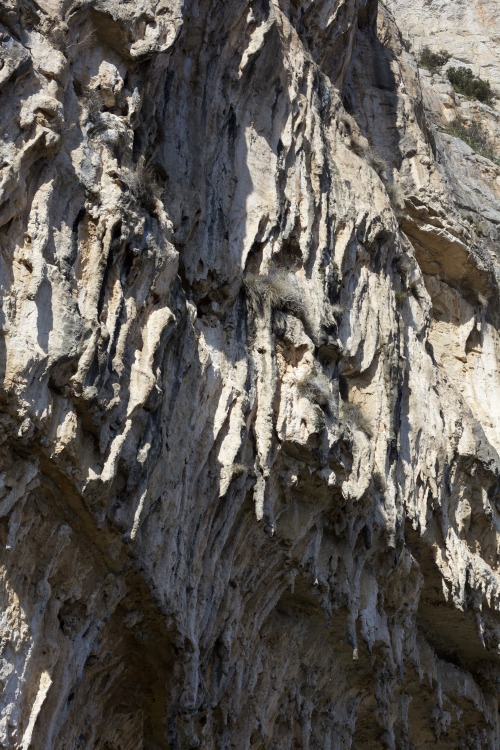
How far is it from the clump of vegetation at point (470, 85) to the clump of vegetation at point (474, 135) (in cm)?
232

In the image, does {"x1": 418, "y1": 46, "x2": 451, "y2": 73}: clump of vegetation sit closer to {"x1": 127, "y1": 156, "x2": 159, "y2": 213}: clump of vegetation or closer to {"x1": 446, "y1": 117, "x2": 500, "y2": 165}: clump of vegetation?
{"x1": 446, "y1": 117, "x2": 500, "y2": 165}: clump of vegetation

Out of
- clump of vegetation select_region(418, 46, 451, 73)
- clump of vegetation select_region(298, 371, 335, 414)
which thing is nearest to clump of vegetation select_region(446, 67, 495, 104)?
clump of vegetation select_region(418, 46, 451, 73)

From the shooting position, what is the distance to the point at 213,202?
1147 cm

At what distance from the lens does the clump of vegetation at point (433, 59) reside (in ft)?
103

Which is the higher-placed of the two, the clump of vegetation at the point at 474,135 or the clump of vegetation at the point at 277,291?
the clump of vegetation at the point at 474,135

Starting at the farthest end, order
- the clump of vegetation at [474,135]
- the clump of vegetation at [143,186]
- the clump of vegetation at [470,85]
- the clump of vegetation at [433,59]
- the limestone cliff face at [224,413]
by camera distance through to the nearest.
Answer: the clump of vegetation at [433,59] → the clump of vegetation at [470,85] → the clump of vegetation at [474,135] → the clump of vegetation at [143,186] → the limestone cliff face at [224,413]

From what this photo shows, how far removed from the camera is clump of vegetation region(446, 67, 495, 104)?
101ft

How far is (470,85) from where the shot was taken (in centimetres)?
3083

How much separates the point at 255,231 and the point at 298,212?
103 centimetres

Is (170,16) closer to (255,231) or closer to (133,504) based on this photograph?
(255,231)

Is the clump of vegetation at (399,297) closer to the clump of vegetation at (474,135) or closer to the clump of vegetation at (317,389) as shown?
the clump of vegetation at (317,389)

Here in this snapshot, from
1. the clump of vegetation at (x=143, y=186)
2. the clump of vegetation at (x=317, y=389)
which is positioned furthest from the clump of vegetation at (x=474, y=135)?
the clump of vegetation at (x=143, y=186)

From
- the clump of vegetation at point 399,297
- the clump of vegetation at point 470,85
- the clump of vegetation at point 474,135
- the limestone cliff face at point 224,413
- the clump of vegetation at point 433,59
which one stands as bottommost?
the limestone cliff face at point 224,413

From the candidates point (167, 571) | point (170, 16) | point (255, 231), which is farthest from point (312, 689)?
point (170, 16)
